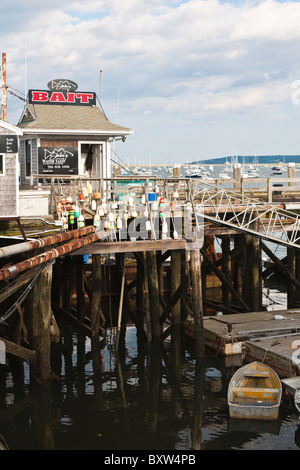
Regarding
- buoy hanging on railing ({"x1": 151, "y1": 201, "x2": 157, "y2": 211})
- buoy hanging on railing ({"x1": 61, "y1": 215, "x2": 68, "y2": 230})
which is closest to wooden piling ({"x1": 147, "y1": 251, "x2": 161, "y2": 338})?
buoy hanging on railing ({"x1": 151, "y1": 201, "x2": 157, "y2": 211})

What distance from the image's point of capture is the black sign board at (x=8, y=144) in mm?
18406

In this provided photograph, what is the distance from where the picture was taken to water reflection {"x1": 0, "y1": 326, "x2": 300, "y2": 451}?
44.2 ft

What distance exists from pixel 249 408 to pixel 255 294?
8420 mm

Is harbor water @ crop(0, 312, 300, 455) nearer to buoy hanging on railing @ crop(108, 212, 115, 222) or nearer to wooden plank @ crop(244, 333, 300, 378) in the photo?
wooden plank @ crop(244, 333, 300, 378)

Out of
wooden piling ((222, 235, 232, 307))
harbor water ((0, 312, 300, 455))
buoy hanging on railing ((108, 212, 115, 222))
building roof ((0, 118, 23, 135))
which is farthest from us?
wooden piling ((222, 235, 232, 307))

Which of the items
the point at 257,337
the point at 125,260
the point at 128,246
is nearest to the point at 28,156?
the point at 125,260

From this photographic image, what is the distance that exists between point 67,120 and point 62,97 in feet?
6.23

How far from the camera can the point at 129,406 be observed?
15.7 meters

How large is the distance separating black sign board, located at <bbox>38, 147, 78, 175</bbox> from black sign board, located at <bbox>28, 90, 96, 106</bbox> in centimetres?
307

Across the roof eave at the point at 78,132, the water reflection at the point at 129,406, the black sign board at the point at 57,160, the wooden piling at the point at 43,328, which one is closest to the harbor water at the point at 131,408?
the water reflection at the point at 129,406

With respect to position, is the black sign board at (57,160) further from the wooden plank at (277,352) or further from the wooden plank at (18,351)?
the wooden plank at (277,352)

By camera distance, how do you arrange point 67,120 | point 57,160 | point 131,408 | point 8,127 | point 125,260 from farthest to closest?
point 67,120
point 57,160
point 125,260
point 8,127
point 131,408

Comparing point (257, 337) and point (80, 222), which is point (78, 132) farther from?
point (257, 337)
